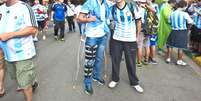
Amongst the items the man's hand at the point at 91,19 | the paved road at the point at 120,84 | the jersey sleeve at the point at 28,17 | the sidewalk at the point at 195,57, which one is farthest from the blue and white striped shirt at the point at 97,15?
the sidewalk at the point at 195,57

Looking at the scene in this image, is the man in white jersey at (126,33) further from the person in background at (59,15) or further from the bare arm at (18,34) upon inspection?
the person in background at (59,15)

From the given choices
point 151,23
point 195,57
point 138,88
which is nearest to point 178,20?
point 151,23

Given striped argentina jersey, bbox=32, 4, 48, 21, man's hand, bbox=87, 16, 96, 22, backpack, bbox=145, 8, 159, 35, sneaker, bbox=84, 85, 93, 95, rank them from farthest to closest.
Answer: striped argentina jersey, bbox=32, 4, 48, 21, backpack, bbox=145, 8, 159, 35, sneaker, bbox=84, 85, 93, 95, man's hand, bbox=87, 16, 96, 22

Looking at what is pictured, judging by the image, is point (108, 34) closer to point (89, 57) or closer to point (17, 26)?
point (89, 57)

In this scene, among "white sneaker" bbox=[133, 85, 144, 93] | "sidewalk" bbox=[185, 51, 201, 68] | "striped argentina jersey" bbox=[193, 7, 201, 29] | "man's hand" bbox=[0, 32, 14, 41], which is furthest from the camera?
"striped argentina jersey" bbox=[193, 7, 201, 29]

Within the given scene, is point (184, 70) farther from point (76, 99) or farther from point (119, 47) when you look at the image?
point (76, 99)

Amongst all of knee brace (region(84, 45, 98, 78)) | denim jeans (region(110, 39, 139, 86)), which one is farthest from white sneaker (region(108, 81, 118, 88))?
knee brace (region(84, 45, 98, 78))

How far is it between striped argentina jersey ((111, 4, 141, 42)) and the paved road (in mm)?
1017

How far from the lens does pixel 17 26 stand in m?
4.59

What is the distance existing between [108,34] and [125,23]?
0.63 meters

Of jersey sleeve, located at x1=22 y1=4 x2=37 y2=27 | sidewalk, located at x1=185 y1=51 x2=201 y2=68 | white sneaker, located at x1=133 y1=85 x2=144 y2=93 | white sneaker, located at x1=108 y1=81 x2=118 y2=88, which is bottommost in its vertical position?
sidewalk, located at x1=185 y1=51 x2=201 y2=68

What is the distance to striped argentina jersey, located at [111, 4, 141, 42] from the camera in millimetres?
5969

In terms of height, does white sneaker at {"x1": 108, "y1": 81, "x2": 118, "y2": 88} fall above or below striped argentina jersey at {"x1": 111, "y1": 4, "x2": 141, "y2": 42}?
below

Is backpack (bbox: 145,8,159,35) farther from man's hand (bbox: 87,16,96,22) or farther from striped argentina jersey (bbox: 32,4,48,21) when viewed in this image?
striped argentina jersey (bbox: 32,4,48,21)
